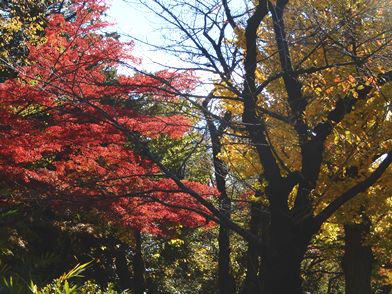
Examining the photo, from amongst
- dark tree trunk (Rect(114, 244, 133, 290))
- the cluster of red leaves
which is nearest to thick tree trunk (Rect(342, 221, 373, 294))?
the cluster of red leaves

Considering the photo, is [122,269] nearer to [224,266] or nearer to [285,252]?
[224,266]

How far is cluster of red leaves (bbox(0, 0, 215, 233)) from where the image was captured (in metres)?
6.95

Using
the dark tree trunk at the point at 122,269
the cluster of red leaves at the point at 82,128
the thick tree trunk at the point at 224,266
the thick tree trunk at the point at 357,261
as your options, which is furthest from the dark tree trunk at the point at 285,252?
the dark tree trunk at the point at 122,269

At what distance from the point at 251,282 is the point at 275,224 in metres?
5.25

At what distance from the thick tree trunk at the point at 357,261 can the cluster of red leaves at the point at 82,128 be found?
3.56 metres

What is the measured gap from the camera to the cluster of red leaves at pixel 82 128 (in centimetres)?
695

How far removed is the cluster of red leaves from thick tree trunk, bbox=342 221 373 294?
3562 mm

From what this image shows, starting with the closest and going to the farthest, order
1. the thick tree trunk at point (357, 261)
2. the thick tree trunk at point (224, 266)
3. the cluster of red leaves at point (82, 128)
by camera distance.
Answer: the cluster of red leaves at point (82, 128), the thick tree trunk at point (357, 261), the thick tree trunk at point (224, 266)

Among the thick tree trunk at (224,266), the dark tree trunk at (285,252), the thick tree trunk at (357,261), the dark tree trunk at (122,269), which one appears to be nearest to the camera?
the dark tree trunk at (285,252)

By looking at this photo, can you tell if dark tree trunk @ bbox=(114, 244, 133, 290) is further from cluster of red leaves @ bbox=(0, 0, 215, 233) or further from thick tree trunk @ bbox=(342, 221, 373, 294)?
thick tree trunk @ bbox=(342, 221, 373, 294)

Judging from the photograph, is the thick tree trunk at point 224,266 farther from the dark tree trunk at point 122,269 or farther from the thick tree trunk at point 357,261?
the thick tree trunk at point 357,261

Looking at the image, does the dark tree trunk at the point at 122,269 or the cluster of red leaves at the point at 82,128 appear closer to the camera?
the cluster of red leaves at the point at 82,128

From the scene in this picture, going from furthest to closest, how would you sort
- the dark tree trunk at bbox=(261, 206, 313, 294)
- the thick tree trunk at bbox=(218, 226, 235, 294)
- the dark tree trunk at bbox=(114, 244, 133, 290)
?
the dark tree trunk at bbox=(114, 244, 133, 290)
the thick tree trunk at bbox=(218, 226, 235, 294)
the dark tree trunk at bbox=(261, 206, 313, 294)

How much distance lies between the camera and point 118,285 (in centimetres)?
1322
